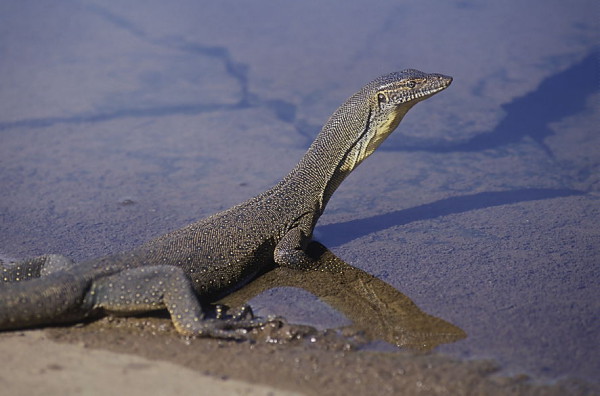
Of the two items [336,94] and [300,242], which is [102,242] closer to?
[300,242]

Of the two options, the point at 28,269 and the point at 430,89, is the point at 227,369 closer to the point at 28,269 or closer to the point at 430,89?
the point at 28,269

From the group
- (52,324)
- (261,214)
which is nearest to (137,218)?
(261,214)

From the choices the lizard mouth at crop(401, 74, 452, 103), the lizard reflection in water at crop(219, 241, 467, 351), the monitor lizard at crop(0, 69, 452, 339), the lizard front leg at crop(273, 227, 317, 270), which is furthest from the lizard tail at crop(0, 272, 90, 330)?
the lizard mouth at crop(401, 74, 452, 103)

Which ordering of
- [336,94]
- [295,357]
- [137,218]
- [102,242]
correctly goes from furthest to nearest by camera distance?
[336,94], [137,218], [102,242], [295,357]

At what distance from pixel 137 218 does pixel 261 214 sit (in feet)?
6.69

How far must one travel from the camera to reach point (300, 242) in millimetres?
7570

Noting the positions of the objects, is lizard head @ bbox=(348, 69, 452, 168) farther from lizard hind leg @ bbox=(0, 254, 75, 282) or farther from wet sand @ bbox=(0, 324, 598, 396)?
lizard hind leg @ bbox=(0, 254, 75, 282)

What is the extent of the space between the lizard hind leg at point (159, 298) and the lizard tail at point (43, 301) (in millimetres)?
141

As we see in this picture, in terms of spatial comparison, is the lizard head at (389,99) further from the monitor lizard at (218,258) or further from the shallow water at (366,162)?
the shallow water at (366,162)

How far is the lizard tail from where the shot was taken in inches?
229

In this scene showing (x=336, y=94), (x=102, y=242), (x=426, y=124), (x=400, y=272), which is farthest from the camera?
(x=336, y=94)

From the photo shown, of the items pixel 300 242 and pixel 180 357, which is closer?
pixel 180 357

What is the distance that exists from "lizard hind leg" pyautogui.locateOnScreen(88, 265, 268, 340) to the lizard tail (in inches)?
5.5

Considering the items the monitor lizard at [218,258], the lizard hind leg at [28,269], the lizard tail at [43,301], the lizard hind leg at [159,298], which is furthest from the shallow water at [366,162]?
the lizard tail at [43,301]
